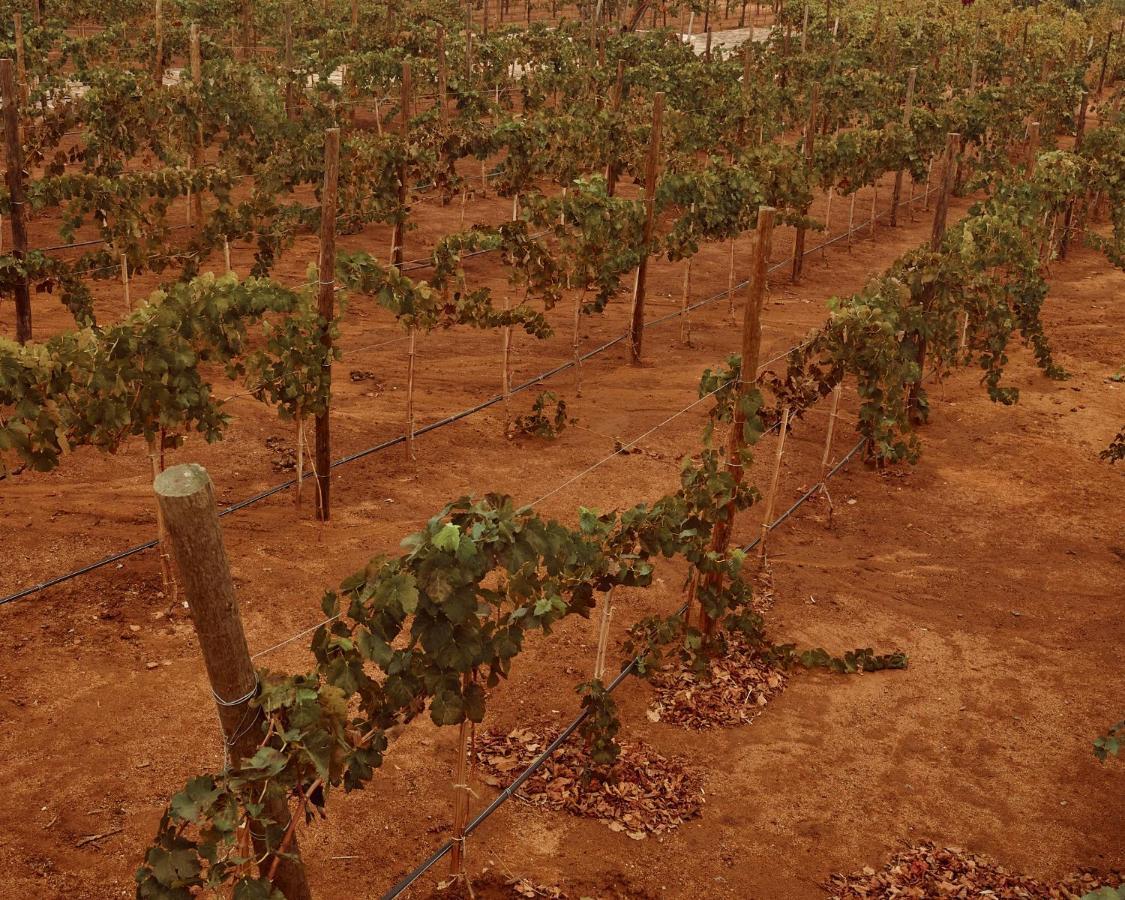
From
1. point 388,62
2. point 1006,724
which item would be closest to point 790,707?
point 1006,724

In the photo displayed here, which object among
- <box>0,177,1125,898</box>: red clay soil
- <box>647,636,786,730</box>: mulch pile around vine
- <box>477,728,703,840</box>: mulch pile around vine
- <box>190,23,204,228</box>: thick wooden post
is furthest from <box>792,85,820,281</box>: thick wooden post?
<box>477,728,703,840</box>: mulch pile around vine

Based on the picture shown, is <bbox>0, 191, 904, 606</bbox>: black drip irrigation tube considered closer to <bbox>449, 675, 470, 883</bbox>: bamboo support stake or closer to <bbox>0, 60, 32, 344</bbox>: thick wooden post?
<bbox>0, 60, 32, 344</bbox>: thick wooden post

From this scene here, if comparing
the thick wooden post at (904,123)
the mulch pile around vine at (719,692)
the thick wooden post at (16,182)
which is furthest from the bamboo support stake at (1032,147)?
the thick wooden post at (16,182)

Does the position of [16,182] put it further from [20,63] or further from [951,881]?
[20,63]

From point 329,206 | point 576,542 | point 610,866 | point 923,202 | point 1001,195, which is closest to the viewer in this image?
point 576,542

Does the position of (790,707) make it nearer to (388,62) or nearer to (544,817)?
(544,817)

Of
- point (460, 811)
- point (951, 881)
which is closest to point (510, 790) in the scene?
point (460, 811)
